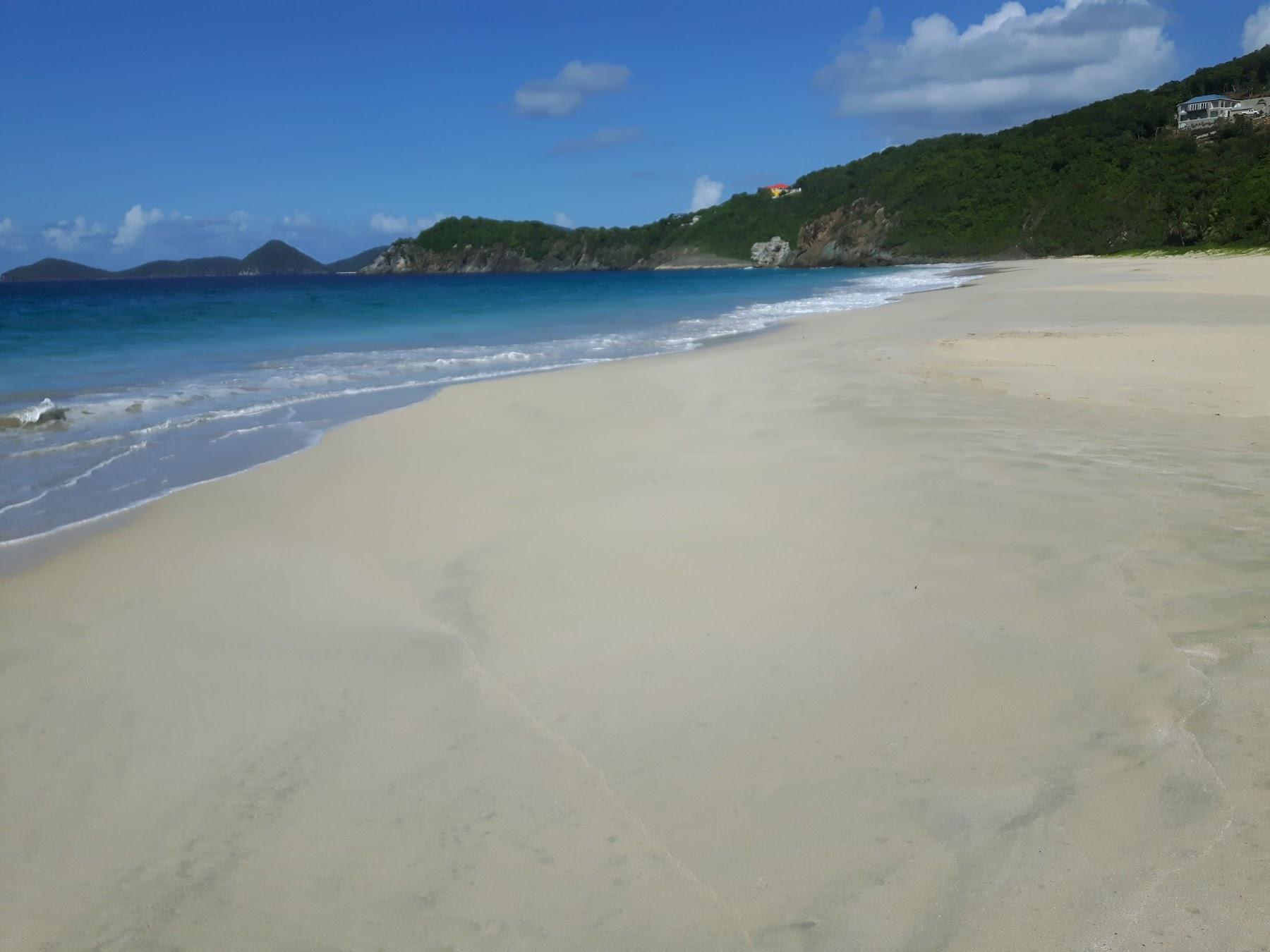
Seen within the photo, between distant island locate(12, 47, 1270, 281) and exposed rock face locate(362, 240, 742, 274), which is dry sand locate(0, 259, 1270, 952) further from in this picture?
exposed rock face locate(362, 240, 742, 274)

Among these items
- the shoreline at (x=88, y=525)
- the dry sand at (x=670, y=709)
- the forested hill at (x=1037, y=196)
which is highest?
the forested hill at (x=1037, y=196)

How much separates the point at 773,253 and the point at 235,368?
104 meters

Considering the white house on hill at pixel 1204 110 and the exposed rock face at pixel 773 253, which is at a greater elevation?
the white house on hill at pixel 1204 110

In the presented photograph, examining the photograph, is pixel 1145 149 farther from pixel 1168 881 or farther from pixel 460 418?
pixel 1168 881

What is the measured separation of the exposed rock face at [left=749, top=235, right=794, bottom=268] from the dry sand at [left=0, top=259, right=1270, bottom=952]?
10953 cm

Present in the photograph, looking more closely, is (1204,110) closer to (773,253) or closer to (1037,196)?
(1037,196)

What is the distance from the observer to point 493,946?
6.70ft

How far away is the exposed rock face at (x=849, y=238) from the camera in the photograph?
92.4 metres

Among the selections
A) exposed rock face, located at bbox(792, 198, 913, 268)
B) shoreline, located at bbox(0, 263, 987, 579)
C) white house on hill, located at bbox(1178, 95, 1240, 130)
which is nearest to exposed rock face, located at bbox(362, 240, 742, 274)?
exposed rock face, located at bbox(792, 198, 913, 268)

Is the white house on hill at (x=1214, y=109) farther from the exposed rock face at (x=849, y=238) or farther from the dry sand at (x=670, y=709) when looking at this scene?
the dry sand at (x=670, y=709)

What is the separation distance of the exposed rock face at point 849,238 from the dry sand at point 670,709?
87.6m

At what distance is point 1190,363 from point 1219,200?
4406 centimetres

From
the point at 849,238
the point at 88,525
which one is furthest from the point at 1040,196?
the point at 88,525

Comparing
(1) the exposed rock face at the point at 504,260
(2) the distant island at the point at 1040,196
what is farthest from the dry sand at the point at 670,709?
(1) the exposed rock face at the point at 504,260
